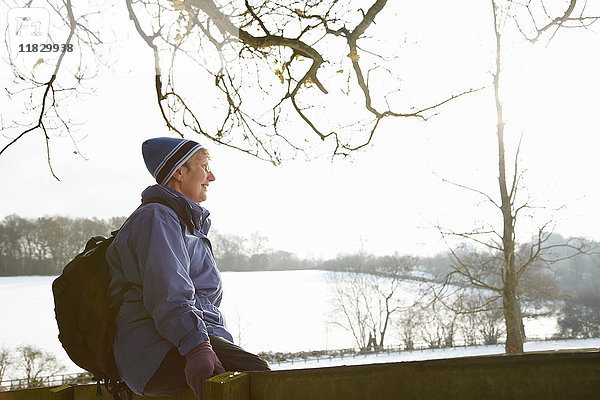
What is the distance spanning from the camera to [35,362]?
45.1ft

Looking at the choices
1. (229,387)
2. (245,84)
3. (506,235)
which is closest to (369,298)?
(506,235)

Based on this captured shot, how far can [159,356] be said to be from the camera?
3.72 feet

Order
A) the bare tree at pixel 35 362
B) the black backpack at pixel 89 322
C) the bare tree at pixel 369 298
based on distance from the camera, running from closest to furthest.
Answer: the black backpack at pixel 89 322, the bare tree at pixel 35 362, the bare tree at pixel 369 298

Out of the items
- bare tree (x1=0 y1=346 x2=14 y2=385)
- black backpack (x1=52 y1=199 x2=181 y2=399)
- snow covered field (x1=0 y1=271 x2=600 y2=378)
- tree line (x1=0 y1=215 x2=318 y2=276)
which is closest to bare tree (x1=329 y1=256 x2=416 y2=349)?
snow covered field (x1=0 y1=271 x2=600 y2=378)

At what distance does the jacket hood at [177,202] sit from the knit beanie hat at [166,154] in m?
0.10

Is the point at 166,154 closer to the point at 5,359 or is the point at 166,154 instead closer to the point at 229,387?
the point at 229,387

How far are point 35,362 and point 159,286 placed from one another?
14834 mm

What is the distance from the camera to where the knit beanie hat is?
142cm

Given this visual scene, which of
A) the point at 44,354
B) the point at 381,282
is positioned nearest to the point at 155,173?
the point at 44,354

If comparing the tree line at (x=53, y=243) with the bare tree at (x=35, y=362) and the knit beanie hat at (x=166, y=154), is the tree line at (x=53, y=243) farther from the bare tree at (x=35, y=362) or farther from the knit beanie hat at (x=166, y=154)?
the bare tree at (x=35, y=362)

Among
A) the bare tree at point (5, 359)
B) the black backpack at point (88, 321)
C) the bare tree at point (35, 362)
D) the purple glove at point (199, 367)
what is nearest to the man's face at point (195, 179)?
the black backpack at point (88, 321)

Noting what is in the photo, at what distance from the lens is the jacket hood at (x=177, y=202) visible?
1284 mm

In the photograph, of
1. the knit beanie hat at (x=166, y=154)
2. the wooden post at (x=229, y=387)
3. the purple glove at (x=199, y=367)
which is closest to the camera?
the wooden post at (x=229, y=387)

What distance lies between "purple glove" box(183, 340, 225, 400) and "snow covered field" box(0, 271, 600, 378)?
33.5 feet
